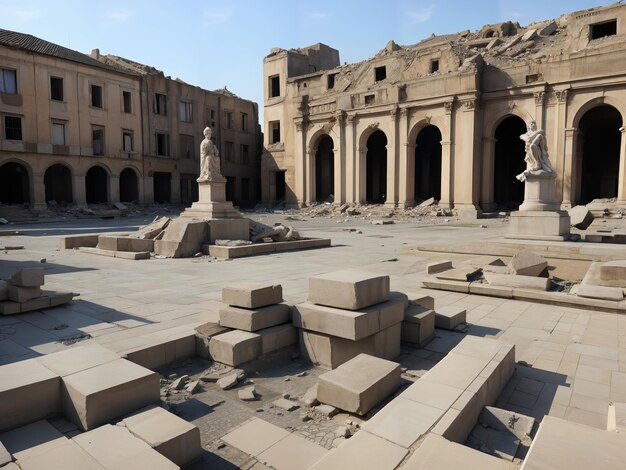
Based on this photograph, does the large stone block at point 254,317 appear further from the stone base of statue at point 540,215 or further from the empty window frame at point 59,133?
the empty window frame at point 59,133

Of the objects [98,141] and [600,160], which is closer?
[600,160]

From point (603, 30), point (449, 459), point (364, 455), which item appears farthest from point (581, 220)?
point (603, 30)

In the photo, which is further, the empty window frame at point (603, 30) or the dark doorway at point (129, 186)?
the dark doorway at point (129, 186)

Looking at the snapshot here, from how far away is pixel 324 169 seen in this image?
137 ft

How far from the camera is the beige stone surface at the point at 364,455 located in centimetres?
256

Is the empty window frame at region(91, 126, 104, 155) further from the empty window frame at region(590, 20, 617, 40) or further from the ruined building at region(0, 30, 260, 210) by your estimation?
the empty window frame at region(590, 20, 617, 40)

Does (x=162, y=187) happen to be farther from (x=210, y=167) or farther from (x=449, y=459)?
(x=449, y=459)

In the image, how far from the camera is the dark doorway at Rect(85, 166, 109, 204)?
35.7 metres

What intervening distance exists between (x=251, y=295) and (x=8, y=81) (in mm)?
32682

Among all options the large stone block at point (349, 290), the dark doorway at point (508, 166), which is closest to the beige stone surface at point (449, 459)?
the large stone block at point (349, 290)

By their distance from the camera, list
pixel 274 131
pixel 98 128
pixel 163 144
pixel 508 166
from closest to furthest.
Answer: pixel 98 128, pixel 508 166, pixel 163 144, pixel 274 131

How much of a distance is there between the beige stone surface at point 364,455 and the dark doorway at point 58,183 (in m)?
36.4

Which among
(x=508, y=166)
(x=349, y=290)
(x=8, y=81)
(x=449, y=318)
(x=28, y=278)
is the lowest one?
(x=449, y=318)

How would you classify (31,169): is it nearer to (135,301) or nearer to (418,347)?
(135,301)
